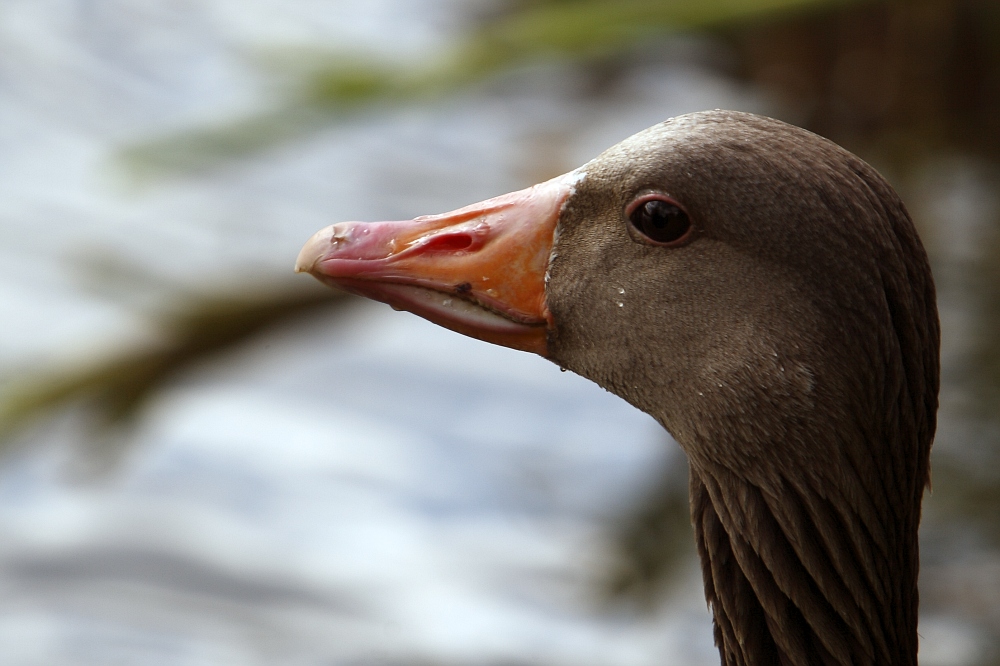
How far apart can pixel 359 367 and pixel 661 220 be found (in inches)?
217

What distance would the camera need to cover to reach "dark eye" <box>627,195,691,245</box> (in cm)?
317

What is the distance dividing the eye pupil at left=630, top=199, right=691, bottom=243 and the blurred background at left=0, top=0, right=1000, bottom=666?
110 inches

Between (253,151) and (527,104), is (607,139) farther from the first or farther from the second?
(253,151)

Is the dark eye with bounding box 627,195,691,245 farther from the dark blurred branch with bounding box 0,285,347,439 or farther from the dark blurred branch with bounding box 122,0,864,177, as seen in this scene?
the dark blurred branch with bounding box 0,285,347,439

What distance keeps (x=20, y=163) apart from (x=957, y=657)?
7552 mm

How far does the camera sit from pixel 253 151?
234 inches

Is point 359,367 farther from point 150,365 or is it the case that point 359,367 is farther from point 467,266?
point 467,266

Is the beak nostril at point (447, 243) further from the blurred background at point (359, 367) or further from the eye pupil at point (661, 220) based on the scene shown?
the blurred background at point (359, 367)

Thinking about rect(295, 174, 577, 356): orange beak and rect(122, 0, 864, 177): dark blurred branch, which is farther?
rect(122, 0, 864, 177): dark blurred branch

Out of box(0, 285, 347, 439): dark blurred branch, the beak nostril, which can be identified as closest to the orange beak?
the beak nostril

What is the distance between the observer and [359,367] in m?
8.52

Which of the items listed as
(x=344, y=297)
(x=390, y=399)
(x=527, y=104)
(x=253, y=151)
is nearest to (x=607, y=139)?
(x=527, y=104)

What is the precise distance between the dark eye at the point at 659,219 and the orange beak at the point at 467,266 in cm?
22

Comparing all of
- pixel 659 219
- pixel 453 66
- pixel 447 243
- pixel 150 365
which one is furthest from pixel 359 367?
pixel 659 219
